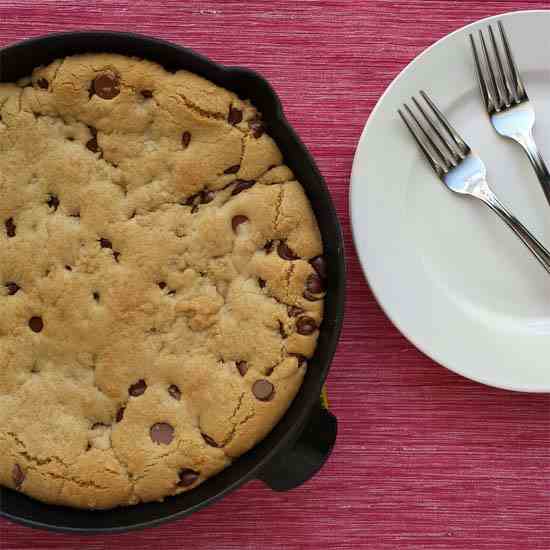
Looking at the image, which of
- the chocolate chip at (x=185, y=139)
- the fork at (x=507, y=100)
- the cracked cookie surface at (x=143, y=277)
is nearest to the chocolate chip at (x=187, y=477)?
the cracked cookie surface at (x=143, y=277)

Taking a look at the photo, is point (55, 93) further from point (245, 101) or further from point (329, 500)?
point (329, 500)

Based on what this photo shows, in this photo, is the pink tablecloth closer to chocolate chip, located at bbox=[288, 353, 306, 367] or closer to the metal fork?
the metal fork

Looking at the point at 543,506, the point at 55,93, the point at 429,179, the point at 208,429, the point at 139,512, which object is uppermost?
the point at 55,93

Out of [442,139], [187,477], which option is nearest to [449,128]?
[442,139]

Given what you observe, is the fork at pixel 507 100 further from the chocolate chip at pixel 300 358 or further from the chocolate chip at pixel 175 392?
the chocolate chip at pixel 175 392

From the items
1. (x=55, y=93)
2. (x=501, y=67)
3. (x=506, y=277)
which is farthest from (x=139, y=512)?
(x=501, y=67)

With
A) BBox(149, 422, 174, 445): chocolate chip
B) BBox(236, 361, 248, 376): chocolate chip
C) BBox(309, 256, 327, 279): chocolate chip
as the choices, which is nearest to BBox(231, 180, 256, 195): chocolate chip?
BBox(309, 256, 327, 279): chocolate chip

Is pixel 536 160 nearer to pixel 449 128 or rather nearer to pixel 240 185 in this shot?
pixel 449 128
